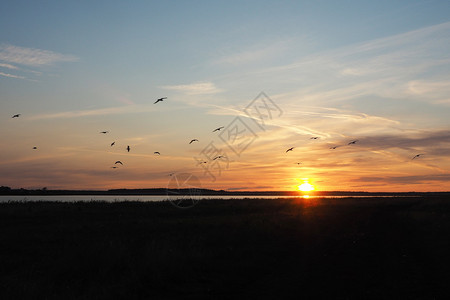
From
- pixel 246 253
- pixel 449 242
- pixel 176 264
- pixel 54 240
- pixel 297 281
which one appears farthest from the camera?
pixel 54 240

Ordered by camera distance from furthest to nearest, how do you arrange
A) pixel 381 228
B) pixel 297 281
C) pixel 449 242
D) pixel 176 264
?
pixel 381 228 < pixel 449 242 < pixel 176 264 < pixel 297 281

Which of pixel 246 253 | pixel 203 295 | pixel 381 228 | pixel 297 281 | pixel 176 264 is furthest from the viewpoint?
pixel 381 228

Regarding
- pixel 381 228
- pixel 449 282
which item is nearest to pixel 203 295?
pixel 449 282

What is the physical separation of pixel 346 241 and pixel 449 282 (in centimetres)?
913

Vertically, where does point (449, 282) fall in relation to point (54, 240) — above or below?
below

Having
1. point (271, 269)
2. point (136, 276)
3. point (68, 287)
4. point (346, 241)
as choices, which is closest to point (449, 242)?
point (346, 241)

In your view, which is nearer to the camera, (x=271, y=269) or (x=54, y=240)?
(x=271, y=269)

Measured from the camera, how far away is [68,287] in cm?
1223

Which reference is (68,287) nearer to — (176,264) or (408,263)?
(176,264)

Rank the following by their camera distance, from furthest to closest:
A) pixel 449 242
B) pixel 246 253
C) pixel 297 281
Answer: pixel 449 242 → pixel 246 253 → pixel 297 281

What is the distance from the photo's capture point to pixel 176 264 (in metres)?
15.1

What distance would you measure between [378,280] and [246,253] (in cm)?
643

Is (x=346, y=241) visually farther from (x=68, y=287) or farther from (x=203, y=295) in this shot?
(x=68, y=287)

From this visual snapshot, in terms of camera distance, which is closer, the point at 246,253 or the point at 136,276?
the point at 136,276
